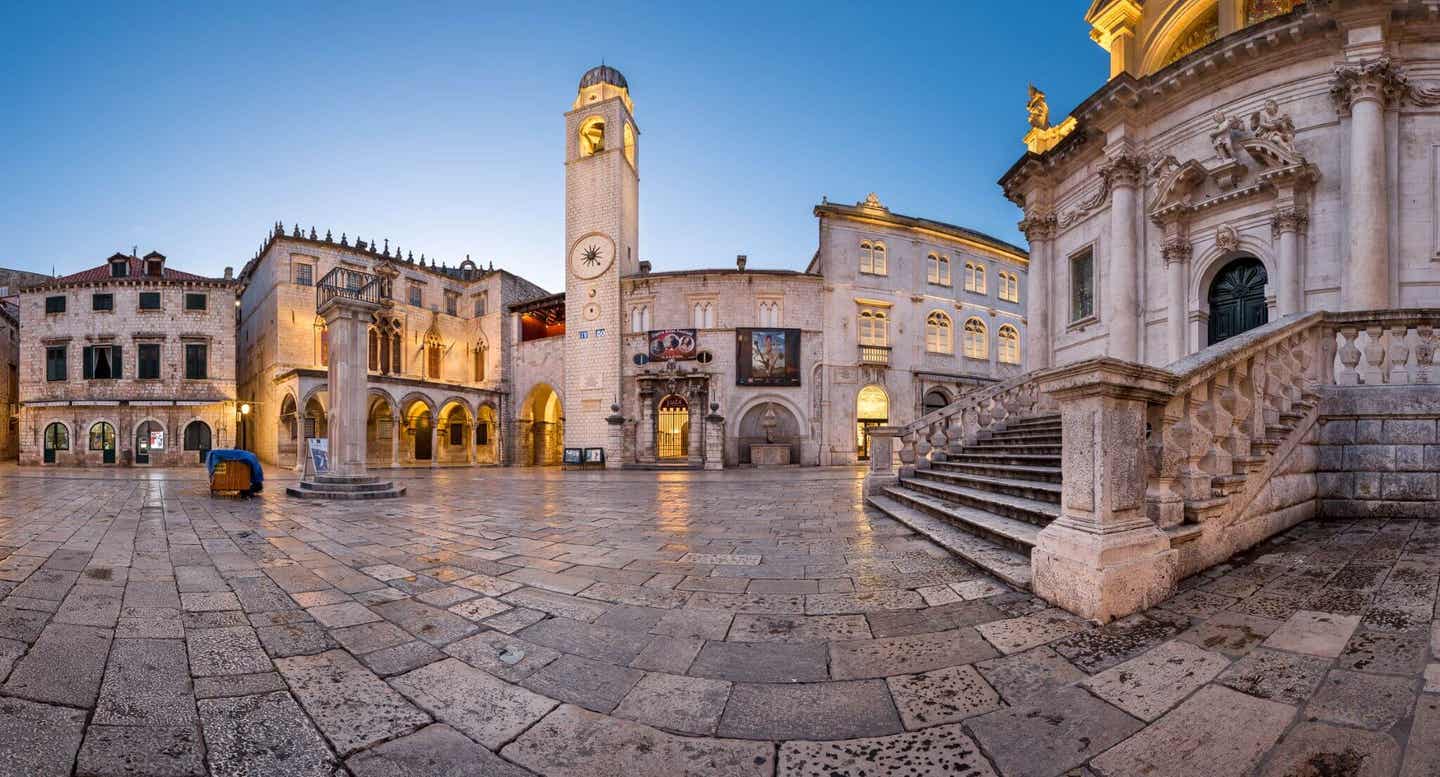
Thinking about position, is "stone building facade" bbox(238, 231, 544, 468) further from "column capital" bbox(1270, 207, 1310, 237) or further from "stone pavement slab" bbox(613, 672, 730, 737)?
"column capital" bbox(1270, 207, 1310, 237)

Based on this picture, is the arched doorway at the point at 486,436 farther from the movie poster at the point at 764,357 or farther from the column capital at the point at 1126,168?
the column capital at the point at 1126,168

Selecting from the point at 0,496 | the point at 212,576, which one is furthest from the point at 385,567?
the point at 0,496

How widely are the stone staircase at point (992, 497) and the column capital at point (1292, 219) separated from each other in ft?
17.6

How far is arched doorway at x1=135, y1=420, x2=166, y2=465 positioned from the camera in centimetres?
2873

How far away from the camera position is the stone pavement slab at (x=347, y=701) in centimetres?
226

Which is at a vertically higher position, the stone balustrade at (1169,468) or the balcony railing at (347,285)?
the balcony railing at (347,285)

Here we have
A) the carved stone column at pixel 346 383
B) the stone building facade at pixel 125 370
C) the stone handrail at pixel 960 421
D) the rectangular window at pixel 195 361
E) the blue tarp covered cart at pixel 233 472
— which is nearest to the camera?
the stone handrail at pixel 960 421

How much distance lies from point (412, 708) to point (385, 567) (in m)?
2.92

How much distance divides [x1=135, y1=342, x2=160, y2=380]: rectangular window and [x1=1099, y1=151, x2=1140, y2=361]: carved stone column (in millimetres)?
41352

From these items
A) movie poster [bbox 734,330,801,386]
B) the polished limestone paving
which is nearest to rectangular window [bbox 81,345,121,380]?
movie poster [bbox 734,330,801,386]

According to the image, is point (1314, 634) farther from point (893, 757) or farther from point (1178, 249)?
point (1178, 249)

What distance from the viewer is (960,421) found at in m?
10.5

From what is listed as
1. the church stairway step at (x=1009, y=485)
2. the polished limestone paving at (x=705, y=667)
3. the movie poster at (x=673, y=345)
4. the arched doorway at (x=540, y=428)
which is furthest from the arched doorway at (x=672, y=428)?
the polished limestone paving at (x=705, y=667)

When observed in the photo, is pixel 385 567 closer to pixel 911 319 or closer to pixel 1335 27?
pixel 1335 27
